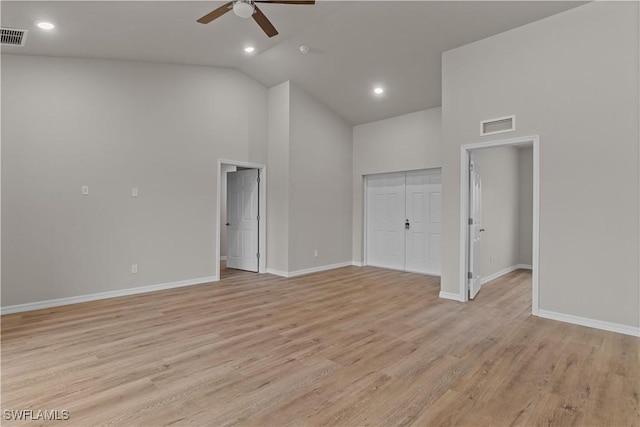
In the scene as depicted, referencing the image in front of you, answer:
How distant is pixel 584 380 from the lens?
2.47 meters

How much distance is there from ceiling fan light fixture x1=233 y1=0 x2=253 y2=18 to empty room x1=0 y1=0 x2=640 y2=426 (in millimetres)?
70

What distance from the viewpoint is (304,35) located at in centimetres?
482

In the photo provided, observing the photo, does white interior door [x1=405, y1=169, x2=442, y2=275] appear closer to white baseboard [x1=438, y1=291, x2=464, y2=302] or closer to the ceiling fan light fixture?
white baseboard [x1=438, y1=291, x2=464, y2=302]

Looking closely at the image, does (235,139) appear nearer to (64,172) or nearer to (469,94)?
(64,172)

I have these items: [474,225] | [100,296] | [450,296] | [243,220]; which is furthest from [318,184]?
[100,296]

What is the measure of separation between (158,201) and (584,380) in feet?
17.7

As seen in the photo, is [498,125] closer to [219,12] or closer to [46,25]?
[219,12]

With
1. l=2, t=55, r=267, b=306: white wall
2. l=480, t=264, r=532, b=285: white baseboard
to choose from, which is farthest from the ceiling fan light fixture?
l=480, t=264, r=532, b=285: white baseboard

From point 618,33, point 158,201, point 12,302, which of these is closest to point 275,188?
point 158,201

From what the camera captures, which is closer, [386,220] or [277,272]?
[277,272]

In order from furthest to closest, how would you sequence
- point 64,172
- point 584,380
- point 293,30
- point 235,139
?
point 235,139 → point 293,30 → point 64,172 → point 584,380

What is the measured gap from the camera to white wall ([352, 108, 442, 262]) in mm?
6352

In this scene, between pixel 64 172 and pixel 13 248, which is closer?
pixel 13 248

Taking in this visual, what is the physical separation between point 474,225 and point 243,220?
14.2 feet
